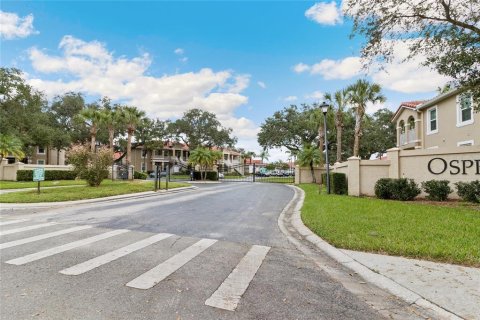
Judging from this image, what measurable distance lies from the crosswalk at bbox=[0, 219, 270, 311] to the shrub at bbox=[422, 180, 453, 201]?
9867 mm

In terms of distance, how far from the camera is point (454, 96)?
17.8 meters

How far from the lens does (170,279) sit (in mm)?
4211

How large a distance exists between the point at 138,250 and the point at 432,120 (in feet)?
71.5

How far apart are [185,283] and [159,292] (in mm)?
421

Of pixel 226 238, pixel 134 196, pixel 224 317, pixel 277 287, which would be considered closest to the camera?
pixel 224 317

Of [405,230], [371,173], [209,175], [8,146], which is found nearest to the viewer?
[405,230]

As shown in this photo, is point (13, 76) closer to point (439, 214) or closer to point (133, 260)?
point (133, 260)

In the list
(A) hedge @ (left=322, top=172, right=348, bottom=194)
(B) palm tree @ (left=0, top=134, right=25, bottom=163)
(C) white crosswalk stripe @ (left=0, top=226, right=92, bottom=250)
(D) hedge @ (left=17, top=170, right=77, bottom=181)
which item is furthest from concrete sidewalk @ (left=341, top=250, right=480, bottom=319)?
(B) palm tree @ (left=0, top=134, right=25, bottom=163)

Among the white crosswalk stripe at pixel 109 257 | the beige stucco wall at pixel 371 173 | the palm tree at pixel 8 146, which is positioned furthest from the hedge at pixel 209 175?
the white crosswalk stripe at pixel 109 257

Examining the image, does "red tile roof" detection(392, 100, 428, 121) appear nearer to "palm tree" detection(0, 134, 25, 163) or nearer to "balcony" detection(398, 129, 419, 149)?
"balcony" detection(398, 129, 419, 149)

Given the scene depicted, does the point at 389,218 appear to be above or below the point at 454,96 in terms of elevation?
below

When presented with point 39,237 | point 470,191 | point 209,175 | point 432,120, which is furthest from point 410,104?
point 39,237

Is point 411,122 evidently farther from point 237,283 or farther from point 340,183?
point 237,283

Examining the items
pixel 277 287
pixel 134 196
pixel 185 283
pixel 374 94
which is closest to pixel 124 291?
pixel 185 283
